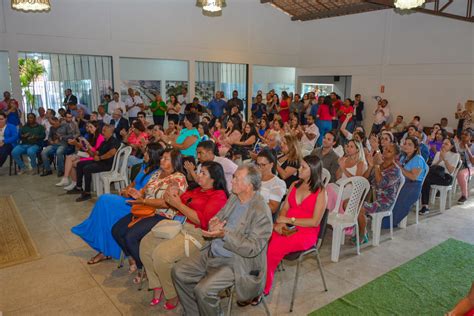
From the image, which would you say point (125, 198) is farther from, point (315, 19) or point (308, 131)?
point (315, 19)

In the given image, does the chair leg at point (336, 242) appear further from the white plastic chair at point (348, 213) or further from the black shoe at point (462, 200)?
the black shoe at point (462, 200)

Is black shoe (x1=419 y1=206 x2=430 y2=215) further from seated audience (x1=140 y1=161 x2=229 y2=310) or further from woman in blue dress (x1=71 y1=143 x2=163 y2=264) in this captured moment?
woman in blue dress (x1=71 y1=143 x2=163 y2=264)

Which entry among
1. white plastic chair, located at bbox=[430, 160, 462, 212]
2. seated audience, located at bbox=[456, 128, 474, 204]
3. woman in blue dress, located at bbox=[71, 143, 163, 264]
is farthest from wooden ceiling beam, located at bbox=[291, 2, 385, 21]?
woman in blue dress, located at bbox=[71, 143, 163, 264]

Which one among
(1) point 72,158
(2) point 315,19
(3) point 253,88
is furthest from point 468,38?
(1) point 72,158

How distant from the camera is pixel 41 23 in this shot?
32.0 ft

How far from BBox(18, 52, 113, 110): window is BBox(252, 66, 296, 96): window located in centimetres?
629

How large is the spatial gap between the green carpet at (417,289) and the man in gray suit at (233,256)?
86cm

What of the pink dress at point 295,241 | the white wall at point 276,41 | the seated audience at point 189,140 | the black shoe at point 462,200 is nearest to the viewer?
the pink dress at point 295,241

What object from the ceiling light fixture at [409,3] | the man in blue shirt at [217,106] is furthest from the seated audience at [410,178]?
the man in blue shirt at [217,106]

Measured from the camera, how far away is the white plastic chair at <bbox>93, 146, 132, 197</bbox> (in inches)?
215

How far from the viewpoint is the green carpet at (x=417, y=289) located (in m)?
2.98

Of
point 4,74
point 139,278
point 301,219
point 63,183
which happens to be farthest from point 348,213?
point 4,74

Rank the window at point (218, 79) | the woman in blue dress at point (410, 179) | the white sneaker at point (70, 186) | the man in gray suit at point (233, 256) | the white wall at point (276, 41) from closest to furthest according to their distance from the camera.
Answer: the man in gray suit at point (233, 256), the woman in blue dress at point (410, 179), the white sneaker at point (70, 186), the white wall at point (276, 41), the window at point (218, 79)

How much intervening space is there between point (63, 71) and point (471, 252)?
11.0 m
